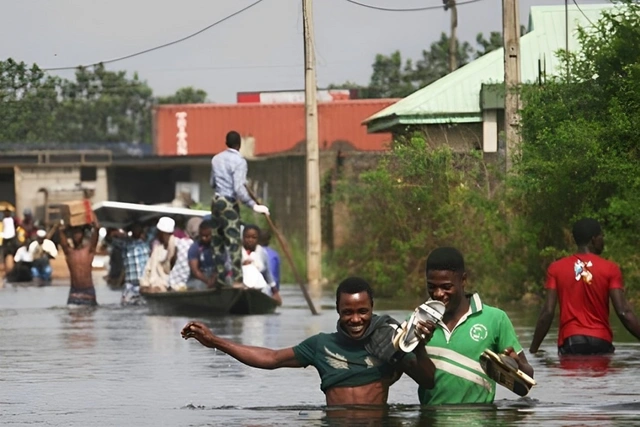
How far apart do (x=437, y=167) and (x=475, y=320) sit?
58.9 feet

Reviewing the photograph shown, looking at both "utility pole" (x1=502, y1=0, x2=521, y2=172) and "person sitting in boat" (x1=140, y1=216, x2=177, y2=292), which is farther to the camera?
"person sitting in boat" (x1=140, y1=216, x2=177, y2=292)

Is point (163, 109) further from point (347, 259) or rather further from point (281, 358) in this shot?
point (281, 358)

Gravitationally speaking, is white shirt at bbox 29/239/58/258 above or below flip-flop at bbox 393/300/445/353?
below

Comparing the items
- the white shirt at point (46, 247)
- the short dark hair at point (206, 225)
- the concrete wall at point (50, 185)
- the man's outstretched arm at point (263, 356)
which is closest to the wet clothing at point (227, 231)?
the short dark hair at point (206, 225)

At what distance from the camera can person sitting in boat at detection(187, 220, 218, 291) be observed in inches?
957

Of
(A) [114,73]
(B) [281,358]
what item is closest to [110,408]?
(B) [281,358]

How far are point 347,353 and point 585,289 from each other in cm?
461

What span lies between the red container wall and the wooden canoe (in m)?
37.3

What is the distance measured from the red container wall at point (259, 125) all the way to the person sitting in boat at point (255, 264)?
122 ft

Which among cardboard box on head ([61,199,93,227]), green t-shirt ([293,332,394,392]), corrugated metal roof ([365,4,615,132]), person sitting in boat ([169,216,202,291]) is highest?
corrugated metal roof ([365,4,615,132])

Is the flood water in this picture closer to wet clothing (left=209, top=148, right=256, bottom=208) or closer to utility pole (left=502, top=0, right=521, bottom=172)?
wet clothing (left=209, top=148, right=256, bottom=208)

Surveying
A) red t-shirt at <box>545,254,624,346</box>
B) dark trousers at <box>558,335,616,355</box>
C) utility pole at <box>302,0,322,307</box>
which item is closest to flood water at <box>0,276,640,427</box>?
dark trousers at <box>558,335,616,355</box>

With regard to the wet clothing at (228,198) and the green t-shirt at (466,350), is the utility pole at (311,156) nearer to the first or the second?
the wet clothing at (228,198)

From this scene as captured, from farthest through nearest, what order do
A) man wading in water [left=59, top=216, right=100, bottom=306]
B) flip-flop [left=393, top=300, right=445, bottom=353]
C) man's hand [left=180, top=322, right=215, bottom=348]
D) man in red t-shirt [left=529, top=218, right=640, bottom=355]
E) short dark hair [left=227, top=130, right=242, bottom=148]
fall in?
man wading in water [left=59, top=216, right=100, bottom=306] < short dark hair [left=227, top=130, right=242, bottom=148] < man in red t-shirt [left=529, top=218, right=640, bottom=355] < man's hand [left=180, top=322, right=215, bottom=348] < flip-flop [left=393, top=300, right=445, bottom=353]
